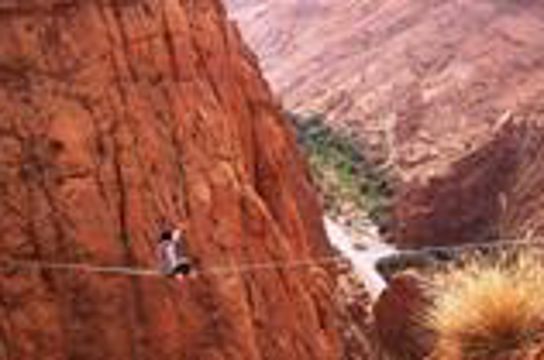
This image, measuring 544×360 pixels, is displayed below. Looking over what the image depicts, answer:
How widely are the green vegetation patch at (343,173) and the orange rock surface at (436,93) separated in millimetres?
1044

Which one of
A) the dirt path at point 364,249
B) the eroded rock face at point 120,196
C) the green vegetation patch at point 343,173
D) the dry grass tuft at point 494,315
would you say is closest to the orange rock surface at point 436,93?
the green vegetation patch at point 343,173

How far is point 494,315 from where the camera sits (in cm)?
861

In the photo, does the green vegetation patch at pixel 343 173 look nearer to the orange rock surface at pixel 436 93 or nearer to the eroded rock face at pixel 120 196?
the orange rock surface at pixel 436 93

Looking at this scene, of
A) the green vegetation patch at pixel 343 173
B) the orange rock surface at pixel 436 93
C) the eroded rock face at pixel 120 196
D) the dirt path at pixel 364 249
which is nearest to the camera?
the eroded rock face at pixel 120 196

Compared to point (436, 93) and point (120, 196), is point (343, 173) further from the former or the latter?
point (120, 196)

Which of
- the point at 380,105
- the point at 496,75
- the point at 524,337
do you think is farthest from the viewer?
the point at 380,105

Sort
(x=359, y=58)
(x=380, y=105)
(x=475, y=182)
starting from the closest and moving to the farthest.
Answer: (x=475, y=182)
(x=380, y=105)
(x=359, y=58)

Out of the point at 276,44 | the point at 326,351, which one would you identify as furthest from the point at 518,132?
the point at 276,44

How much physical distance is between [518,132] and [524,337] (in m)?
39.1

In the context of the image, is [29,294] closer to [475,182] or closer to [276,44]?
[475,182]

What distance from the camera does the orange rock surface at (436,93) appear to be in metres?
44.8

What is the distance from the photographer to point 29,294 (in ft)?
49.1

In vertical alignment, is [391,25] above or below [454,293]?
above

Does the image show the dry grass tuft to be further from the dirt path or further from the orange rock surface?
the orange rock surface
